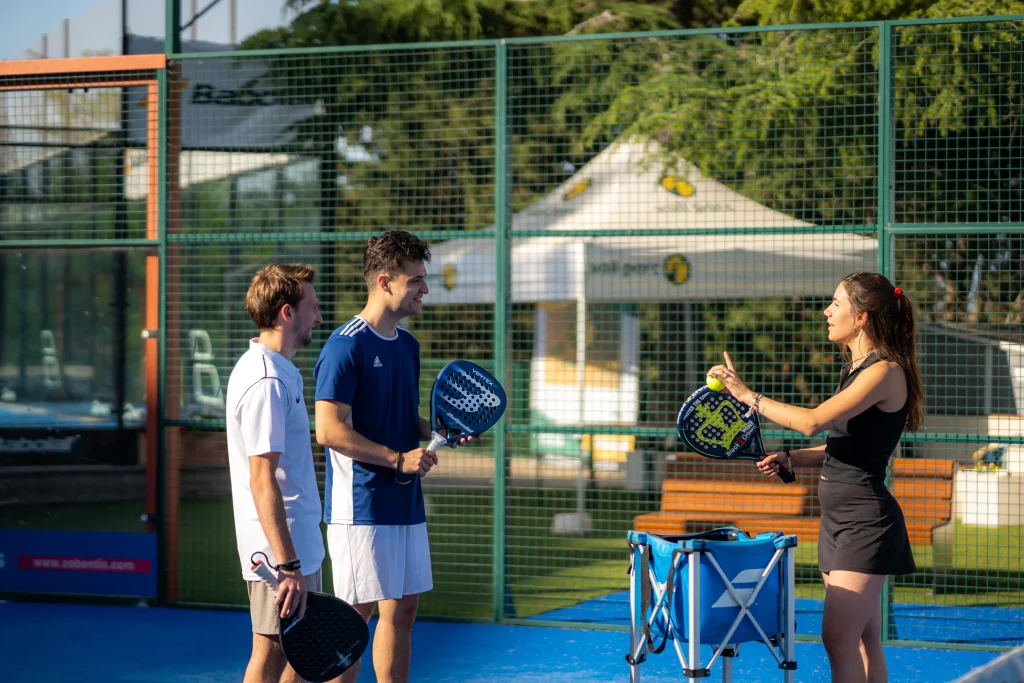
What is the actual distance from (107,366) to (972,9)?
7.87 metres

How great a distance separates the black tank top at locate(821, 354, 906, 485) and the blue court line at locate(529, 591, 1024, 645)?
249cm

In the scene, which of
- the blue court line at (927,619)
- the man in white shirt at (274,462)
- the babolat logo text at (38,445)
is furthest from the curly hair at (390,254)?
the babolat logo text at (38,445)

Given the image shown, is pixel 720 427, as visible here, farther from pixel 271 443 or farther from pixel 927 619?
pixel 927 619

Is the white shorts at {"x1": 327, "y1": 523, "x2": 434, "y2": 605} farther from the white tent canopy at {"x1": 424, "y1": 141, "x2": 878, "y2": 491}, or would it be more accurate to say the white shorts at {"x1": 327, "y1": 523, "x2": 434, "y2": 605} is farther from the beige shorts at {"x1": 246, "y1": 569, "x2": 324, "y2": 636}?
the white tent canopy at {"x1": 424, "y1": 141, "x2": 878, "y2": 491}

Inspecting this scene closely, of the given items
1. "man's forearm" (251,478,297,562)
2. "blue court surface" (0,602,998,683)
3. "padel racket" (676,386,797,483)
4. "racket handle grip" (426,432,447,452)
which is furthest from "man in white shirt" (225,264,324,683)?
"blue court surface" (0,602,998,683)

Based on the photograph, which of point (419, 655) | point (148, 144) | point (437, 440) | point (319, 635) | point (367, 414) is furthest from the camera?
point (148, 144)

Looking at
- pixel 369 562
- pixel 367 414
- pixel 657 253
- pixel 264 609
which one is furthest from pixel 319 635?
pixel 657 253

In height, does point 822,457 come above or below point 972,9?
below

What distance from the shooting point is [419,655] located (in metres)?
6.10

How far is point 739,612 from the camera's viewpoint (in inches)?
154

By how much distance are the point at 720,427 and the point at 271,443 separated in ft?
5.52

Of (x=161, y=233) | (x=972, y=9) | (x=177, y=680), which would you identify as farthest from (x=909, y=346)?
(x=972, y=9)

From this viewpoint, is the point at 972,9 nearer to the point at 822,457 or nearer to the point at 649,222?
the point at 649,222

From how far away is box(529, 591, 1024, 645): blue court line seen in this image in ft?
20.9
